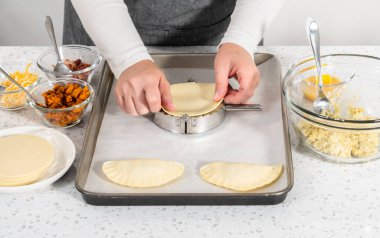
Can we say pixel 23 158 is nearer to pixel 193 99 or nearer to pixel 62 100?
pixel 62 100

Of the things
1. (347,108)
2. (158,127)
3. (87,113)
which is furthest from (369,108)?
(87,113)

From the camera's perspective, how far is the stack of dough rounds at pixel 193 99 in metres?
1.10

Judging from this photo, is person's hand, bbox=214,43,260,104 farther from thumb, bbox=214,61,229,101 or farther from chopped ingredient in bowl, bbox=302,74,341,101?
chopped ingredient in bowl, bbox=302,74,341,101

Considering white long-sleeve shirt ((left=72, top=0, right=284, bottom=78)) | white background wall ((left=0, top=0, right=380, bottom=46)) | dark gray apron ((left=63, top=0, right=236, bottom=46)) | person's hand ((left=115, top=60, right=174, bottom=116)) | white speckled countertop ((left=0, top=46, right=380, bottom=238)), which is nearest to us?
white speckled countertop ((left=0, top=46, right=380, bottom=238))

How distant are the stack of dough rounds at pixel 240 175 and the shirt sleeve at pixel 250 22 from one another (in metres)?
0.32

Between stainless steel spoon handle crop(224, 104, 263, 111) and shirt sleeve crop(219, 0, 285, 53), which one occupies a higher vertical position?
shirt sleeve crop(219, 0, 285, 53)

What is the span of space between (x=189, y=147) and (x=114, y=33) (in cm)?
31

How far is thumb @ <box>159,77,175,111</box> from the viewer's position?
3.50ft

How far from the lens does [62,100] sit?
1138 mm

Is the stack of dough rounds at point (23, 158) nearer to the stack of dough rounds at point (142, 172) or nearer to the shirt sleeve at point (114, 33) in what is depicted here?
the stack of dough rounds at point (142, 172)

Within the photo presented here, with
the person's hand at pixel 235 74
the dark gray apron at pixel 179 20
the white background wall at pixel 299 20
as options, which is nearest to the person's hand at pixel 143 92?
the person's hand at pixel 235 74

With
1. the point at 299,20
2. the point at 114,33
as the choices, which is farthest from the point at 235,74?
the point at 299,20

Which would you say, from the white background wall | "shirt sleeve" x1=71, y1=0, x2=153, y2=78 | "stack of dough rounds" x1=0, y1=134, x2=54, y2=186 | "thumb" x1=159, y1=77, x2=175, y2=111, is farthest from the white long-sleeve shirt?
the white background wall

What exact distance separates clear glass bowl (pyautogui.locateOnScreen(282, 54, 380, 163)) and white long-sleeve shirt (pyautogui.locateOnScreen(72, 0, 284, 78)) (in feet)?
0.48
